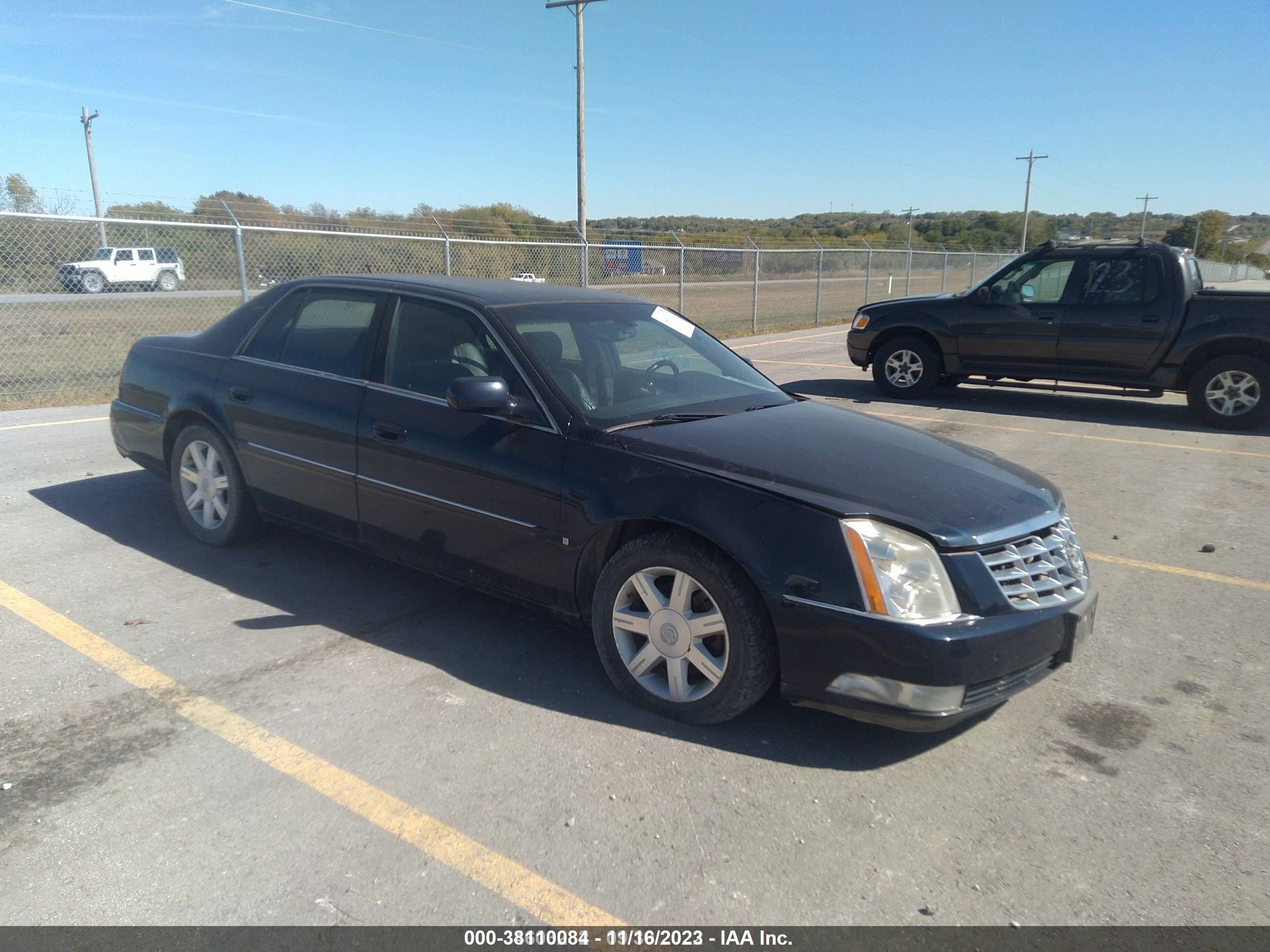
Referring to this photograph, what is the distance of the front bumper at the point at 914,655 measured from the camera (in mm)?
2857

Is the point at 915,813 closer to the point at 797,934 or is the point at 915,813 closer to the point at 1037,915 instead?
the point at 1037,915

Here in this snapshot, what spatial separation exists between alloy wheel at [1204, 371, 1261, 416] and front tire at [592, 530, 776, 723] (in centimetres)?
839

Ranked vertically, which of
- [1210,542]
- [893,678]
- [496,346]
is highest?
[496,346]

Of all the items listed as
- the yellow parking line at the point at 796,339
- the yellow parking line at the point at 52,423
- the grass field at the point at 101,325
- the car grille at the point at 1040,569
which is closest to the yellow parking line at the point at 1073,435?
the grass field at the point at 101,325

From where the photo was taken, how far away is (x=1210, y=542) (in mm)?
5613

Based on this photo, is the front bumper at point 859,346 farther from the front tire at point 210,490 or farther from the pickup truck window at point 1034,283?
the front tire at point 210,490

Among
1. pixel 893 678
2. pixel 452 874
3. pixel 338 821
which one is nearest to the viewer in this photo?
pixel 452 874

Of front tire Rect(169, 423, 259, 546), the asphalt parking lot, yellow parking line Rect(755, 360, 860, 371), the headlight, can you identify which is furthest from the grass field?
the headlight

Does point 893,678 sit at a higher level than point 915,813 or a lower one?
higher

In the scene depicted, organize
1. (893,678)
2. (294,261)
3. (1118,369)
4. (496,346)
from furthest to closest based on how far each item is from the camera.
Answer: (294,261) → (1118,369) → (496,346) → (893,678)

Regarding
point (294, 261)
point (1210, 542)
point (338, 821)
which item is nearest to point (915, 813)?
point (338, 821)

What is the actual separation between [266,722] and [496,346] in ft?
5.80

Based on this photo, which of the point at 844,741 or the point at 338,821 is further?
the point at 844,741

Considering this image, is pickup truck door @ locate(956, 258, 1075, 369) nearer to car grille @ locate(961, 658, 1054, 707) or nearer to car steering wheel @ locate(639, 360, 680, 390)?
car steering wheel @ locate(639, 360, 680, 390)
